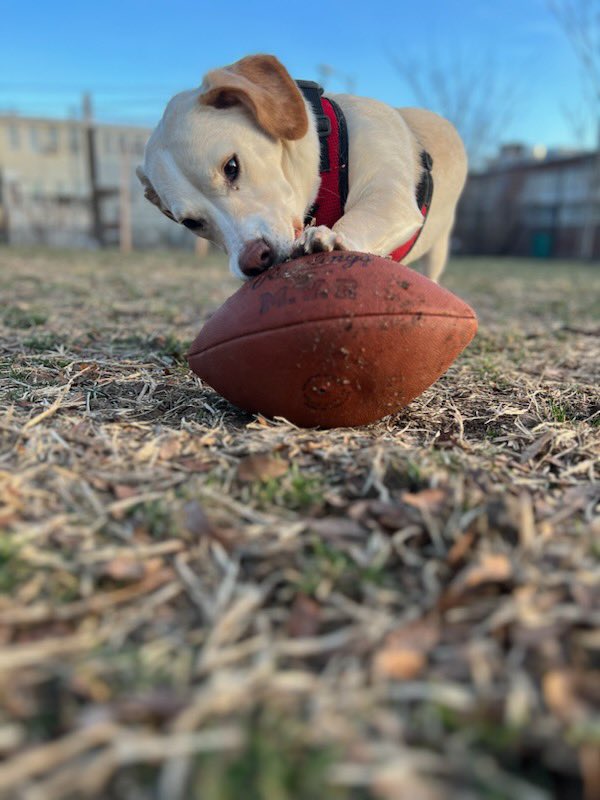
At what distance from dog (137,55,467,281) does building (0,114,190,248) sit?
51.6 feet

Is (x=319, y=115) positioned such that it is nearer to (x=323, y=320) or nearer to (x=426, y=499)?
(x=323, y=320)

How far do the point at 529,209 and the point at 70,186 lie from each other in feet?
67.3

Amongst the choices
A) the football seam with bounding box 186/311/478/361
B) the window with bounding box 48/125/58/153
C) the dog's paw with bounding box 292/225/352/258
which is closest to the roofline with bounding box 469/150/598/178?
the window with bounding box 48/125/58/153

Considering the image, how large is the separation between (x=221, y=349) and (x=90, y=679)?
1.29 metres

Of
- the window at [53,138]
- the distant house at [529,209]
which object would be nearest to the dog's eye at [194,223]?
the distant house at [529,209]

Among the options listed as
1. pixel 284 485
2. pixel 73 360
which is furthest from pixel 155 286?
pixel 284 485

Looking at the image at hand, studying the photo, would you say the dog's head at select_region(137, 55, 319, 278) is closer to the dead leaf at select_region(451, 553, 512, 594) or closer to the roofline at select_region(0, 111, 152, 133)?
the dead leaf at select_region(451, 553, 512, 594)

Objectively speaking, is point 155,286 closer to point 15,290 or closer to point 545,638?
point 15,290

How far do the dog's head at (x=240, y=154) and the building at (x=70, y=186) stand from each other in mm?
15759

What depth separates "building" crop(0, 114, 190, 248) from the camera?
70.2 ft

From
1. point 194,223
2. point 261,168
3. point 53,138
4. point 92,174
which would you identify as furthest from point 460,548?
point 53,138

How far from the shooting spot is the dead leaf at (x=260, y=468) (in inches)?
65.7

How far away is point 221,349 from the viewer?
2139 mm

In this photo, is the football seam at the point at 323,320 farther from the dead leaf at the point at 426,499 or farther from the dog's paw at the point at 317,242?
the dead leaf at the point at 426,499
